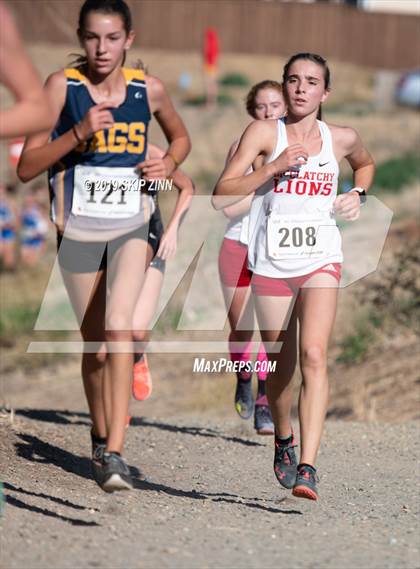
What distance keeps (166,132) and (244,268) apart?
1.74 meters

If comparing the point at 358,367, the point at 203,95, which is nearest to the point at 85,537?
the point at 358,367

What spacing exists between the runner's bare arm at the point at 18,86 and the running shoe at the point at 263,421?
3536 millimetres

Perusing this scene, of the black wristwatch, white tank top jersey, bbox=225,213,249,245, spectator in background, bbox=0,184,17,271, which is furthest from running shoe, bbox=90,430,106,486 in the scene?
spectator in background, bbox=0,184,17,271

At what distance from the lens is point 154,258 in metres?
7.41

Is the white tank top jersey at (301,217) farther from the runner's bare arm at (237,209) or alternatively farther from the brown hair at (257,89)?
the brown hair at (257,89)

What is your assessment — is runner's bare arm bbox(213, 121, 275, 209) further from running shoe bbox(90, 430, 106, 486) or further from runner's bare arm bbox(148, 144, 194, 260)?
running shoe bbox(90, 430, 106, 486)

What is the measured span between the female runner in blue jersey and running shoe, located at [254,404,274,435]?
2043mm

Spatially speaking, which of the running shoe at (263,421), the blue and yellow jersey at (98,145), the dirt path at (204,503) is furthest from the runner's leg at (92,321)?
the running shoe at (263,421)

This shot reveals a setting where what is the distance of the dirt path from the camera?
5543mm

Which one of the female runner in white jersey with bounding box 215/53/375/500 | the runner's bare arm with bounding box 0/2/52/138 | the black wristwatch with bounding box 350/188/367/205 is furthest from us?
the black wristwatch with bounding box 350/188/367/205

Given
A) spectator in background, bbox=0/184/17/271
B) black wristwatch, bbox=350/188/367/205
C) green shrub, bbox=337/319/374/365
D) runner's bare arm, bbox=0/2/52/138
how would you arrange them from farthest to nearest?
spectator in background, bbox=0/184/17/271 < green shrub, bbox=337/319/374/365 < black wristwatch, bbox=350/188/367/205 < runner's bare arm, bbox=0/2/52/138

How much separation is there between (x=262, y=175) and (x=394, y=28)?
46.9m

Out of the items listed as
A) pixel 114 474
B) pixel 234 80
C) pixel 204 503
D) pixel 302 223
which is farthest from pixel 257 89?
pixel 234 80

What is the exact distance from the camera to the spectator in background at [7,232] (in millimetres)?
21391
